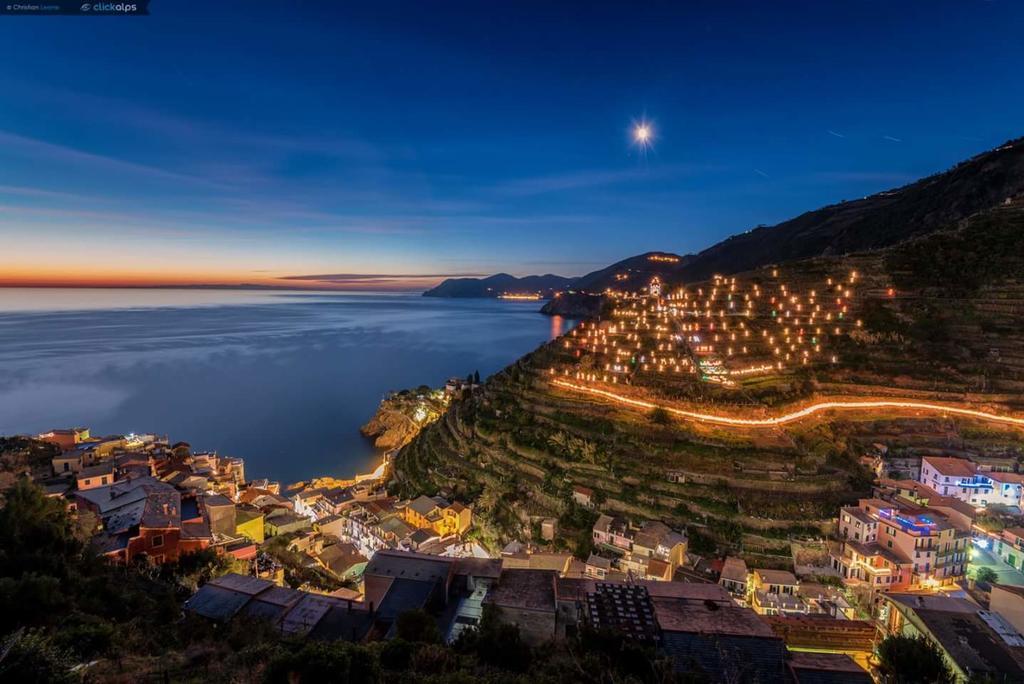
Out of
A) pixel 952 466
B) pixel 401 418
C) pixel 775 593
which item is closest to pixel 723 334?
pixel 952 466

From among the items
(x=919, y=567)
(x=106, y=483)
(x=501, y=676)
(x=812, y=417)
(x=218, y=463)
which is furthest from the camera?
(x=218, y=463)

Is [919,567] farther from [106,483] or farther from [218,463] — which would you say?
[218,463]

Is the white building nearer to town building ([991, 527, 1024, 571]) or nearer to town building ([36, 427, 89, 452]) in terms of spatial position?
town building ([991, 527, 1024, 571])

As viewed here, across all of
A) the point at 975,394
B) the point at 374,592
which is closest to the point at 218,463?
the point at 374,592

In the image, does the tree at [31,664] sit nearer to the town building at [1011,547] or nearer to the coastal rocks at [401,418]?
the town building at [1011,547]

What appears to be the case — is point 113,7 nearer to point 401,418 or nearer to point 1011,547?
point 401,418

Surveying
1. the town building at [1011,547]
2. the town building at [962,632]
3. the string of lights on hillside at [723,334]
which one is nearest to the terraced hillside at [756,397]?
the string of lights on hillside at [723,334]
